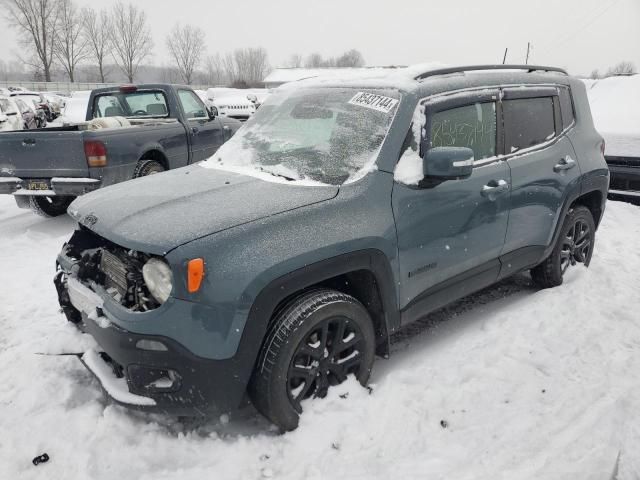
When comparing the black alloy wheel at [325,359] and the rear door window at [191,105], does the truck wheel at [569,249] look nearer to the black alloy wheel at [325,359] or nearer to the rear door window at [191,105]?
the black alloy wheel at [325,359]

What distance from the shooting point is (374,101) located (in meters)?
3.11

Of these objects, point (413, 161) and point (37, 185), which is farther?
point (37, 185)

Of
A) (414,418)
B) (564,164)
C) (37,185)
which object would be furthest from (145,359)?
(37,185)

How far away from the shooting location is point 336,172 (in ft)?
9.53

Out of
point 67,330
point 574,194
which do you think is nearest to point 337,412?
point 67,330

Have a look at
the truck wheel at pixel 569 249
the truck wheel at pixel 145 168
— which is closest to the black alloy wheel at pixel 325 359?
the truck wheel at pixel 569 249

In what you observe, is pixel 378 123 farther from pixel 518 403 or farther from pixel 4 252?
pixel 4 252

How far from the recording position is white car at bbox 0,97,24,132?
1433 cm

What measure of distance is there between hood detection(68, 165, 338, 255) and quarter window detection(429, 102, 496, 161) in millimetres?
880

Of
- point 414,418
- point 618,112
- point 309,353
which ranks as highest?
point 618,112

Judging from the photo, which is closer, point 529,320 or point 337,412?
point 337,412

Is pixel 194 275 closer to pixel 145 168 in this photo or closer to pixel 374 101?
pixel 374 101

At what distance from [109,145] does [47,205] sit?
1557 millimetres

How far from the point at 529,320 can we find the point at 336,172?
1.96 metres
